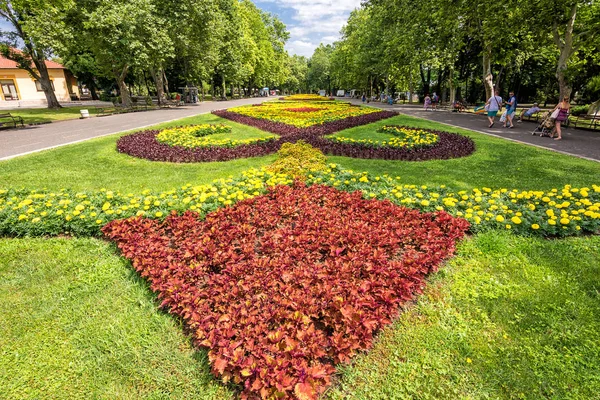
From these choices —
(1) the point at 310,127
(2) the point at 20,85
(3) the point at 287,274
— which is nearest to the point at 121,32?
(1) the point at 310,127

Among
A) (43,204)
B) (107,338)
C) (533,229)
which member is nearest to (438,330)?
(533,229)

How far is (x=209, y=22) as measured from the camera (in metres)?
29.0

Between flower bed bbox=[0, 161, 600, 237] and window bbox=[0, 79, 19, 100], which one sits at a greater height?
window bbox=[0, 79, 19, 100]

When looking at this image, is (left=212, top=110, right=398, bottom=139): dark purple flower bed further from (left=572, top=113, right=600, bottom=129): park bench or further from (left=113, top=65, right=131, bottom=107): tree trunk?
(left=113, top=65, right=131, bottom=107): tree trunk

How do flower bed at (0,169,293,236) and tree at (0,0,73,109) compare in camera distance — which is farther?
tree at (0,0,73,109)

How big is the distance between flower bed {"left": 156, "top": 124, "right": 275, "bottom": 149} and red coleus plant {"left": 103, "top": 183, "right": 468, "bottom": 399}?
5.21 metres

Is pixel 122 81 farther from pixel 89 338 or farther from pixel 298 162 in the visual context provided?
pixel 89 338

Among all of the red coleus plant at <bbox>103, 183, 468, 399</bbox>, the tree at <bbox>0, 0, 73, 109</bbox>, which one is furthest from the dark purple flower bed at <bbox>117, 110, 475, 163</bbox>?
the tree at <bbox>0, 0, 73, 109</bbox>

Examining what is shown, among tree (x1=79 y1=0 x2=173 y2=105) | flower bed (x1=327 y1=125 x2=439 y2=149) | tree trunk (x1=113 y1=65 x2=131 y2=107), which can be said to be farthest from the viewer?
tree trunk (x1=113 y1=65 x2=131 y2=107)

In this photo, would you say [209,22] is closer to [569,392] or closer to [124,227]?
[124,227]

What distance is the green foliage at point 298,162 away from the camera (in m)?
6.21

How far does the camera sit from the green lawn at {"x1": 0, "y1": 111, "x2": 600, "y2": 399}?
A: 212 centimetres

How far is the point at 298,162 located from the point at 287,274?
4095 mm

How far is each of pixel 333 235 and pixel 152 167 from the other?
5.96m
